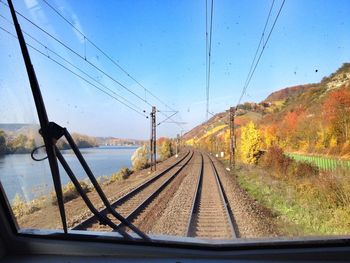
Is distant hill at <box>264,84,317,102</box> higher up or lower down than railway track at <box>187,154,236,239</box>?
higher up

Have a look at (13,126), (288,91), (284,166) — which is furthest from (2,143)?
(284,166)

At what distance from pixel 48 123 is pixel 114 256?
3.17 ft

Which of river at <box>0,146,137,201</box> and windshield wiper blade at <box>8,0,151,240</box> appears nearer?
windshield wiper blade at <box>8,0,151,240</box>

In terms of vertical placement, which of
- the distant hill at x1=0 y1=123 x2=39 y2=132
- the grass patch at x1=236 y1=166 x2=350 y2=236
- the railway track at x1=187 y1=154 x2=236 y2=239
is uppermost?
the distant hill at x1=0 y1=123 x2=39 y2=132

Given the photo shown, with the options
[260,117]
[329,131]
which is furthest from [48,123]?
[260,117]

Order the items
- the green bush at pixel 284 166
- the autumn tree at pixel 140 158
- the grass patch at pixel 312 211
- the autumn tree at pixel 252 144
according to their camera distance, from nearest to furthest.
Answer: the grass patch at pixel 312 211, the green bush at pixel 284 166, the autumn tree at pixel 140 158, the autumn tree at pixel 252 144

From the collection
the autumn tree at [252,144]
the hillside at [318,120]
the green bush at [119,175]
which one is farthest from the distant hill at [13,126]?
the autumn tree at [252,144]

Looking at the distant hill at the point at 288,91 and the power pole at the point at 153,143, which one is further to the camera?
the power pole at the point at 153,143

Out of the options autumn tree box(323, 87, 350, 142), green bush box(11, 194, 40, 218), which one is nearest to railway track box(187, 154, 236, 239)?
green bush box(11, 194, 40, 218)

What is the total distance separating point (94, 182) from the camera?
258 centimetres

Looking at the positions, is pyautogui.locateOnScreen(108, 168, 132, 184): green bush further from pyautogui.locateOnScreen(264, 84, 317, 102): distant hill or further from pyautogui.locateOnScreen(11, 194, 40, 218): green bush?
pyautogui.locateOnScreen(11, 194, 40, 218): green bush

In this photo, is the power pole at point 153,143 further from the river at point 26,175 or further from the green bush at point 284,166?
the river at point 26,175

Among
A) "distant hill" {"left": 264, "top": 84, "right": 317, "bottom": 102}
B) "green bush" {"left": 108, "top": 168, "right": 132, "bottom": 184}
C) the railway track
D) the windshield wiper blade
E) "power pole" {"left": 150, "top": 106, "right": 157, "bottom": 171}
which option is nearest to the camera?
the windshield wiper blade

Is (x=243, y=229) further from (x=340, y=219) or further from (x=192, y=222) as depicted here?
(x=340, y=219)
